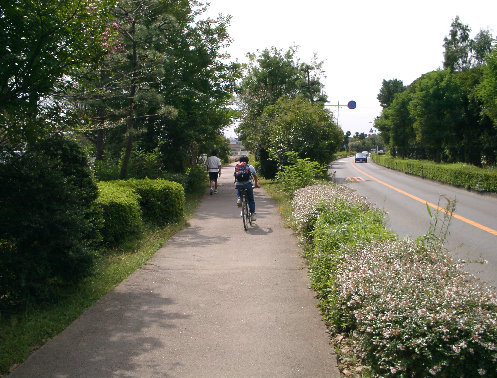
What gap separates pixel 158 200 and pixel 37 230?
635cm

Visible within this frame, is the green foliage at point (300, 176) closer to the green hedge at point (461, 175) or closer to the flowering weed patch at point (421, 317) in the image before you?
the flowering weed patch at point (421, 317)

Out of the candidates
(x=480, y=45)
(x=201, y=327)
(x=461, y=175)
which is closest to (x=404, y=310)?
(x=201, y=327)

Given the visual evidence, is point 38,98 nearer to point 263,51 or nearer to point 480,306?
point 480,306

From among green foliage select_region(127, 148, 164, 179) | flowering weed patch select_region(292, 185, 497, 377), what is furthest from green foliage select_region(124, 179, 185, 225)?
flowering weed patch select_region(292, 185, 497, 377)

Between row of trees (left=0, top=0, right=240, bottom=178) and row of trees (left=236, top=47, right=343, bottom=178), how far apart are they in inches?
114

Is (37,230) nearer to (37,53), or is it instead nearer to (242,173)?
(37,53)

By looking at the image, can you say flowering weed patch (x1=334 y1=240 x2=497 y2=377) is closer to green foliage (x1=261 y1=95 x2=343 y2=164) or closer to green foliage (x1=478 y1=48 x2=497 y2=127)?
green foliage (x1=261 y1=95 x2=343 y2=164)

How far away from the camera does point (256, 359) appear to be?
4.27 meters

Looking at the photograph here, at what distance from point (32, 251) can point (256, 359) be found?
2949 mm

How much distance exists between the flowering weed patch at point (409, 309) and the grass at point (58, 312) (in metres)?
2.93

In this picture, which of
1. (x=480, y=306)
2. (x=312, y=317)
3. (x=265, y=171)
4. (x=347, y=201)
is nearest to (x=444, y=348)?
(x=480, y=306)

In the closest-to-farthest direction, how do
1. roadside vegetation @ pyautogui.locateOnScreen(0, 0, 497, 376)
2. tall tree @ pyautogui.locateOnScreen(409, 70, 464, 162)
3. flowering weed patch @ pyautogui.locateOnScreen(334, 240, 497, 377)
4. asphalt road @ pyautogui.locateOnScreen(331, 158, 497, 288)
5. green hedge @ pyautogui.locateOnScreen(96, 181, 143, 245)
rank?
flowering weed patch @ pyautogui.locateOnScreen(334, 240, 497, 377) → roadside vegetation @ pyautogui.locateOnScreen(0, 0, 497, 376) → asphalt road @ pyautogui.locateOnScreen(331, 158, 497, 288) → green hedge @ pyautogui.locateOnScreen(96, 181, 143, 245) → tall tree @ pyautogui.locateOnScreen(409, 70, 464, 162)

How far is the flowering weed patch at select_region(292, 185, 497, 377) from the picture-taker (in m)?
3.10

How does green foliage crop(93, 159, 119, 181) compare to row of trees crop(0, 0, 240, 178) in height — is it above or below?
below
